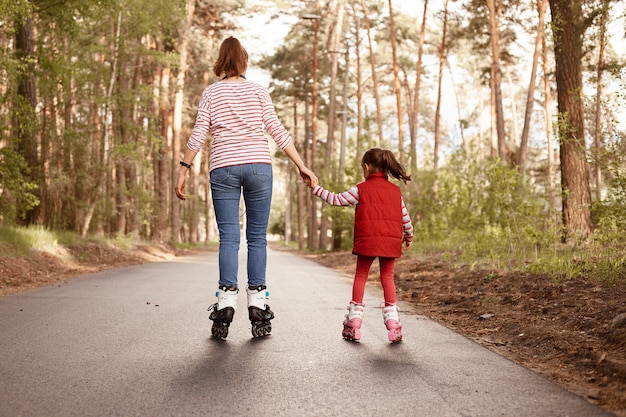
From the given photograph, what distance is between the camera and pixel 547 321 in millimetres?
5859

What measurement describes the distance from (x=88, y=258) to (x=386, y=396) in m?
12.9

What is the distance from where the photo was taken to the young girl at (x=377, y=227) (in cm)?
525

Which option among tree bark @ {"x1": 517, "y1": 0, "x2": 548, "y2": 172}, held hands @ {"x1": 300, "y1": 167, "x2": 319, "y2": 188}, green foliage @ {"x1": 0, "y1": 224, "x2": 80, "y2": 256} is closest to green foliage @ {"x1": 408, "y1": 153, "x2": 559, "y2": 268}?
held hands @ {"x1": 300, "y1": 167, "x2": 319, "y2": 188}

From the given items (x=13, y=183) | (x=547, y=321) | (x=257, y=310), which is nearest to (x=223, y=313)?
(x=257, y=310)

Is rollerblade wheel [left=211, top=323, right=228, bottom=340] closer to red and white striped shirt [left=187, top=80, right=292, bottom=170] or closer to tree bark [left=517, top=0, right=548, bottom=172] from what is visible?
red and white striped shirt [left=187, top=80, right=292, bottom=170]

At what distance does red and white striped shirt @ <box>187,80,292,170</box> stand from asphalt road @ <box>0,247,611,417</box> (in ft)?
5.03

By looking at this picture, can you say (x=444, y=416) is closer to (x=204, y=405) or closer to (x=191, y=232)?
(x=204, y=405)

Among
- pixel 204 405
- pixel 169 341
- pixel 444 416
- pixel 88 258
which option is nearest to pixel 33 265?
pixel 88 258

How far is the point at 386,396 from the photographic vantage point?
351 cm

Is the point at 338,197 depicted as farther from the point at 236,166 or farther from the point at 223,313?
the point at 223,313

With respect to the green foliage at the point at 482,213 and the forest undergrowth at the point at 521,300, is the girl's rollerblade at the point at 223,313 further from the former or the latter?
the green foliage at the point at 482,213

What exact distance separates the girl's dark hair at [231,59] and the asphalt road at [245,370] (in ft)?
7.46

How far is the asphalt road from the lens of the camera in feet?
10.8

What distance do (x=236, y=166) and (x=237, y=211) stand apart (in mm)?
443
